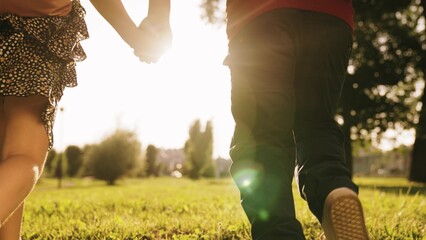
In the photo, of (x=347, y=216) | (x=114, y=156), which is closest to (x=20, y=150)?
Result: (x=347, y=216)

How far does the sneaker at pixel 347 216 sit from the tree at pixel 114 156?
112ft

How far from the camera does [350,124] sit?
1897 centimetres

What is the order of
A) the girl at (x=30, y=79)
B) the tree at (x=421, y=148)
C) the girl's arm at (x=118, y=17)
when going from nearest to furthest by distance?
the girl at (x=30, y=79), the girl's arm at (x=118, y=17), the tree at (x=421, y=148)

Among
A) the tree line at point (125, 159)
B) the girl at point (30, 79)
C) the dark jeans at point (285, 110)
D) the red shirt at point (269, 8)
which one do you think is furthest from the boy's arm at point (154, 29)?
the tree line at point (125, 159)

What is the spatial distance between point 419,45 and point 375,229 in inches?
742

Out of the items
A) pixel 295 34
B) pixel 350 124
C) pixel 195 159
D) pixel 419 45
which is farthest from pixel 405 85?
pixel 195 159

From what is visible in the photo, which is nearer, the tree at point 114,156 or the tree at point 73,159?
the tree at point 114,156

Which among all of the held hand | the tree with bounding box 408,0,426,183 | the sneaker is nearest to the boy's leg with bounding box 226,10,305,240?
the sneaker

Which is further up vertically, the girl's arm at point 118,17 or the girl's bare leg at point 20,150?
the girl's arm at point 118,17

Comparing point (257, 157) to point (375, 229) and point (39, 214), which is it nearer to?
point (375, 229)

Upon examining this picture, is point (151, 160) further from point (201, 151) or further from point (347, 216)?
point (347, 216)

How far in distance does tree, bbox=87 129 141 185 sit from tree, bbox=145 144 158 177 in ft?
89.9

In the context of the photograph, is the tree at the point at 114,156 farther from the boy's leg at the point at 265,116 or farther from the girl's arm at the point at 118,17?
the boy's leg at the point at 265,116

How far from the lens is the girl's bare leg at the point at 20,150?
148 cm
